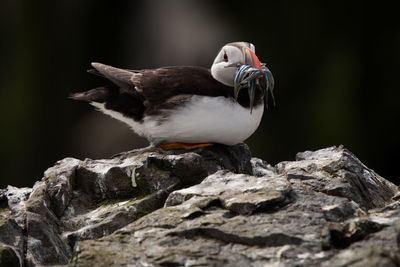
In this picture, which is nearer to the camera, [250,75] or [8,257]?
[8,257]

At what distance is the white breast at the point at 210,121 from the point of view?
5.38 m

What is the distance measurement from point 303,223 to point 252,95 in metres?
1.82

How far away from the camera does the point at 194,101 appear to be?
5.44 meters

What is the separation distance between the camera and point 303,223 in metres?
3.70

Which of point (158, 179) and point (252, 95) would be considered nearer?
point (158, 179)

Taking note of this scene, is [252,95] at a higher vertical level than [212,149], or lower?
higher

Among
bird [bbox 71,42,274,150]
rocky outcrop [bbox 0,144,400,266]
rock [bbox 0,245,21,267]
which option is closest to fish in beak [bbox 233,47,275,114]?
bird [bbox 71,42,274,150]

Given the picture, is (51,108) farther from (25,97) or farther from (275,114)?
(275,114)

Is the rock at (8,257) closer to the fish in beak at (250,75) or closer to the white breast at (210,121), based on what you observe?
the white breast at (210,121)

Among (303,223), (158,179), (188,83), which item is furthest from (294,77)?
(303,223)

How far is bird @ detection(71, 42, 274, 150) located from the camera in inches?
213

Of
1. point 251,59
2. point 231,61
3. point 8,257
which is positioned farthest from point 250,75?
point 8,257

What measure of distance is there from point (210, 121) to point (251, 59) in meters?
0.58

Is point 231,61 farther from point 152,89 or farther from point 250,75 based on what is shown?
point 152,89
